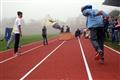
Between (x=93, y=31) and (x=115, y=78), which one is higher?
(x=93, y=31)

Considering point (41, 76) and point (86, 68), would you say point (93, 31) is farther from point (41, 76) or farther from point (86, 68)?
point (41, 76)

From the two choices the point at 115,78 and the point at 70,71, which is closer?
the point at 115,78

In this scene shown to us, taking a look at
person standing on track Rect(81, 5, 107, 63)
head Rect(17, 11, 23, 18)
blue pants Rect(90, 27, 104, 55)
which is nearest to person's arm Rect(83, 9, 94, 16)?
person standing on track Rect(81, 5, 107, 63)

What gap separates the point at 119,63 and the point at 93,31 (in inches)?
53.7

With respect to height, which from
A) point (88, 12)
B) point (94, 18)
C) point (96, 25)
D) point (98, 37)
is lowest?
point (98, 37)

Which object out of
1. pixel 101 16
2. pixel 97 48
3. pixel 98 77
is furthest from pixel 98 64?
pixel 98 77

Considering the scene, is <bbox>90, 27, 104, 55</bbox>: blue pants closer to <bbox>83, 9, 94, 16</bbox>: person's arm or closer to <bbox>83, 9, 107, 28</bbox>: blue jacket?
<bbox>83, 9, 107, 28</bbox>: blue jacket

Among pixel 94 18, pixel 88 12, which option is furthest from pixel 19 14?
pixel 94 18

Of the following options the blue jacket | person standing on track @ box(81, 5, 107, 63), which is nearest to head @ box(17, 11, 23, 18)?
person standing on track @ box(81, 5, 107, 63)

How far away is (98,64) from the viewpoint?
12.2 metres

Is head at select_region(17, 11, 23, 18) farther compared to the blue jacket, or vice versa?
head at select_region(17, 11, 23, 18)

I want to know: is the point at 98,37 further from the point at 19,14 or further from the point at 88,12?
the point at 19,14

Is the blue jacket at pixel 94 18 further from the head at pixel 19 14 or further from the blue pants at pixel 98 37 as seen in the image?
the head at pixel 19 14

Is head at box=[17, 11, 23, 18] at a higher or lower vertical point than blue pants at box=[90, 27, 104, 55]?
higher
